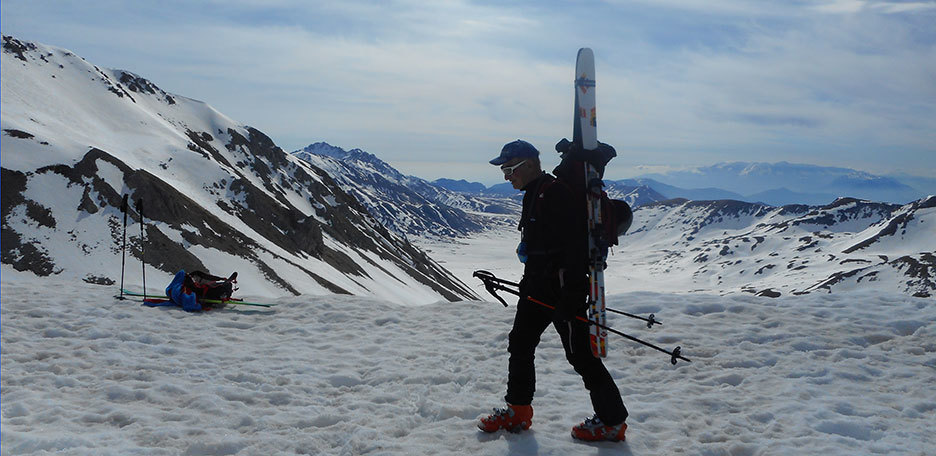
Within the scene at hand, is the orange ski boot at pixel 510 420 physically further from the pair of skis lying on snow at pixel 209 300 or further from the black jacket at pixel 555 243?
the pair of skis lying on snow at pixel 209 300

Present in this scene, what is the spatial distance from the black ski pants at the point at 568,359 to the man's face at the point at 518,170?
1442mm

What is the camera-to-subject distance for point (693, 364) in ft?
31.8

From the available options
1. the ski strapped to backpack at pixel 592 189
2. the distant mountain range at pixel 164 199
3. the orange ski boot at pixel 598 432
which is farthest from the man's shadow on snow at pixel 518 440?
the distant mountain range at pixel 164 199

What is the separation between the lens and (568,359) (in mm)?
6336

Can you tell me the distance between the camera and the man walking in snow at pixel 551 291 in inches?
245

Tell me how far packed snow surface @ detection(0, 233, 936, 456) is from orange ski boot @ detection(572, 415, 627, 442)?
0.12 metres

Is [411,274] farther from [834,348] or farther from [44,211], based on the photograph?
[834,348]

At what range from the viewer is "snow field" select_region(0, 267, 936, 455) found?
665 cm

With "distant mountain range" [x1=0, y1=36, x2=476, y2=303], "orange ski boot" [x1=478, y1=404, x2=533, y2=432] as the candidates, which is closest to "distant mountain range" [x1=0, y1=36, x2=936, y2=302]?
"distant mountain range" [x1=0, y1=36, x2=476, y2=303]

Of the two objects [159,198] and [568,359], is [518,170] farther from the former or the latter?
[159,198]

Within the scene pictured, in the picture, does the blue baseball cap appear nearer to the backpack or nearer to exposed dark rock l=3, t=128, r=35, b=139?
the backpack

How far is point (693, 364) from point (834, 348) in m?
2.82

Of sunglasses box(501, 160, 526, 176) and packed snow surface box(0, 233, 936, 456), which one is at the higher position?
sunglasses box(501, 160, 526, 176)

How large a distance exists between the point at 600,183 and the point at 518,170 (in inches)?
38.9
